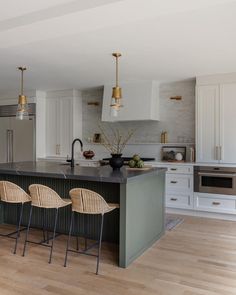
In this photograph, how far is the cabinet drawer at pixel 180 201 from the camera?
5.18 m

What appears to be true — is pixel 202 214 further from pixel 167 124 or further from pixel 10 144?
pixel 10 144

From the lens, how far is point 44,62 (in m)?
4.36

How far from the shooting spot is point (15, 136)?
696cm

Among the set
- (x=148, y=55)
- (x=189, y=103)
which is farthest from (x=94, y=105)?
(x=148, y=55)

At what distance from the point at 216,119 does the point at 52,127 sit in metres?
3.66

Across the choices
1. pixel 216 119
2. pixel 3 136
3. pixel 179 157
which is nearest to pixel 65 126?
pixel 3 136

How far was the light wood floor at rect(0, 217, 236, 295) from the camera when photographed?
2562 millimetres

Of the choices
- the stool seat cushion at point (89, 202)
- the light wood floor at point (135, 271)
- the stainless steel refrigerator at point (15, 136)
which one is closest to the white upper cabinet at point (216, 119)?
the light wood floor at point (135, 271)

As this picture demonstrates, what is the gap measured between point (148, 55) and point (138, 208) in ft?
6.72

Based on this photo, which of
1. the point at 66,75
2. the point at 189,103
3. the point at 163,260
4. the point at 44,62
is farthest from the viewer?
the point at 189,103

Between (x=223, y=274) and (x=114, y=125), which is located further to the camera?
(x=114, y=125)

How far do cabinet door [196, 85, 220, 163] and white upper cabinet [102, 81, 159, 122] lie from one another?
864 millimetres

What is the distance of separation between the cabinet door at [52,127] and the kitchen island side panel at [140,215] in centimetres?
358

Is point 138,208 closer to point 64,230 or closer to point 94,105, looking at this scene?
point 64,230
